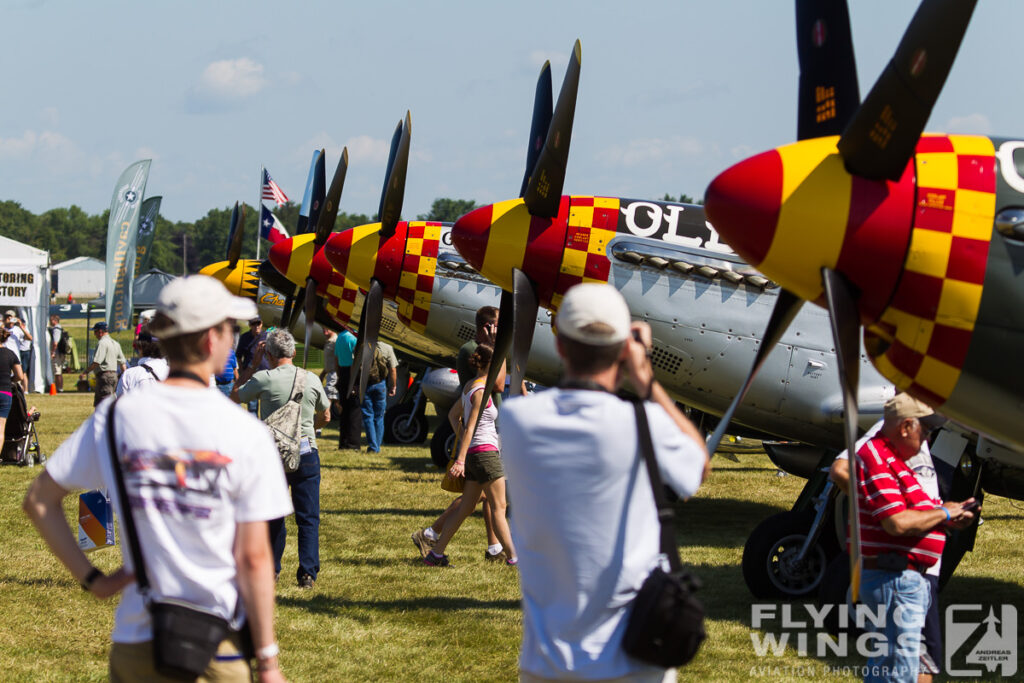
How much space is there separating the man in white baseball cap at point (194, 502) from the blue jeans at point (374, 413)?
11594 mm

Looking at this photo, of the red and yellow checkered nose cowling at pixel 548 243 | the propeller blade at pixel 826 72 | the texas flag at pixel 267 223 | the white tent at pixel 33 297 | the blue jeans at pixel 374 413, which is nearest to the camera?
the propeller blade at pixel 826 72

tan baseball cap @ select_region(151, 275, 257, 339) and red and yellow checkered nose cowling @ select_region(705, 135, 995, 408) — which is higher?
red and yellow checkered nose cowling @ select_region(705, 135, 995, 408)

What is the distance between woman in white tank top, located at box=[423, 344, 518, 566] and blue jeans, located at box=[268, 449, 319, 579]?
0.98 metres

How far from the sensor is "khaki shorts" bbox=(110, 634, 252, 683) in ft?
8.29

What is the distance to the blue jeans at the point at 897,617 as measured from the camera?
3852 millimetres

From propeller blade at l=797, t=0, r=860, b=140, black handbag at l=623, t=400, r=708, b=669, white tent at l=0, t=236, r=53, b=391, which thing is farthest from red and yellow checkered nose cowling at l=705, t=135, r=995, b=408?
white tent at l=0, t=236, r=53, b=391

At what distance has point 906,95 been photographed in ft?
12.4

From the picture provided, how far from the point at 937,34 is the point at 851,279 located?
895mm

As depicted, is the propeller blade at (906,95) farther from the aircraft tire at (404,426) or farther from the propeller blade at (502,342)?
the aircraft tire at (404,426)

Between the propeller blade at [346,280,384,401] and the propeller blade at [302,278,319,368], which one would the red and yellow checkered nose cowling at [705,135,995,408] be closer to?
the propeller blade at [346,280,384,401]

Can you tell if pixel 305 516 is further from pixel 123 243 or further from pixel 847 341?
pixel 123 243

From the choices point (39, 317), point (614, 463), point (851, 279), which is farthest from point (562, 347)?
point (39, 317)

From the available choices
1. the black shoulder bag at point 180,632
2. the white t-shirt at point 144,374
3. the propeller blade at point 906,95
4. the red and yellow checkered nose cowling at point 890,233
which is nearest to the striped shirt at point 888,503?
the red and yellow checkered nose cowling at point 890,233

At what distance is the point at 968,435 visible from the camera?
6.01 m
